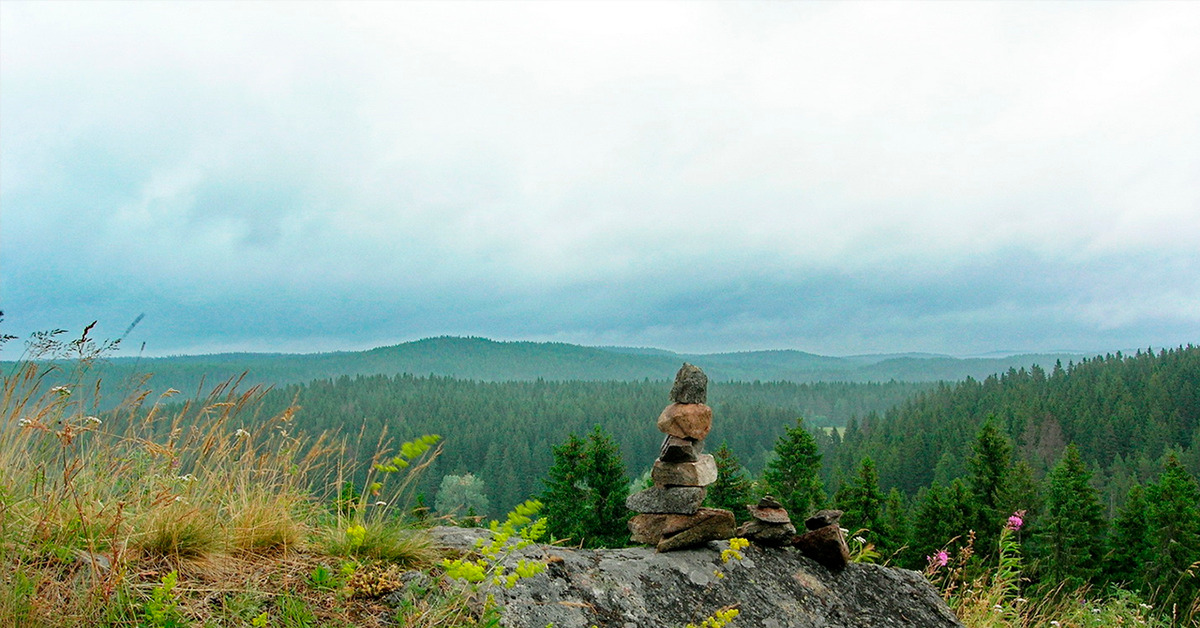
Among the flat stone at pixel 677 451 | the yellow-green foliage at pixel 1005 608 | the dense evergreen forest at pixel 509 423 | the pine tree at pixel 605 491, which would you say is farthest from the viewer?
the dense evergreen forest at pixel 509 423

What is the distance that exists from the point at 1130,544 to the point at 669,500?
144ft

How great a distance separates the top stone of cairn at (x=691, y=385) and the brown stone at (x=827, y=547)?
1.70m

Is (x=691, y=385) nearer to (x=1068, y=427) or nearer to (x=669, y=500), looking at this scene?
(x=669, y=500)

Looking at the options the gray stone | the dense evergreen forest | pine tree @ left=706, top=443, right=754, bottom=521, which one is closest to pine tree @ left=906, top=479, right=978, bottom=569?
pine tree @ left=706, top=443, right=754, bottom=521

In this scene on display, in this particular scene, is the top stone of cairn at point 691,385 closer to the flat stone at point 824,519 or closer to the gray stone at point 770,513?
the gray stone at point 770,513

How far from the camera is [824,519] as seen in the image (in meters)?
6.46

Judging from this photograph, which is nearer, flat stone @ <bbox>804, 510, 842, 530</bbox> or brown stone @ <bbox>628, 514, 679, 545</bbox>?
brown stone @ <bbox>628, 514, 679, 545</bbox>

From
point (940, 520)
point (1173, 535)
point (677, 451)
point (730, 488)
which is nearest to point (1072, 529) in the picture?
point (1173, 535)

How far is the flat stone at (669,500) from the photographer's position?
20.2ft

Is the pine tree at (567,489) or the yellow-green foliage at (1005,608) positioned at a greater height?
the yellow-green foliage at (1005,608)

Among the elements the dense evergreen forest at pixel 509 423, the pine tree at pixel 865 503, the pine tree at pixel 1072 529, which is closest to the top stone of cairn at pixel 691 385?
the pine tree at pixel 865 503

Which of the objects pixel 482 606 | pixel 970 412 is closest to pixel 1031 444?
pixel 970 412

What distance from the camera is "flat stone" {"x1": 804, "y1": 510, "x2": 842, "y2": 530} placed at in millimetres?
6332

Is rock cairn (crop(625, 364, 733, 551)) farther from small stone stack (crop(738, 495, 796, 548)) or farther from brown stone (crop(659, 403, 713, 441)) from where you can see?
small stone stack (crop(738, 495, 796, 548))
